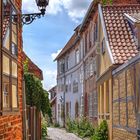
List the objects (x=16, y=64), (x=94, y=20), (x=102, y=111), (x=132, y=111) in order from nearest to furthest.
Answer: (x=16, y=64), (x=132, y=111), (x=102, y=111), (x=94, y=20)

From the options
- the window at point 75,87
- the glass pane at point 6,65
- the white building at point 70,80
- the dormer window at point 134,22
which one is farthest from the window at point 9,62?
the window at point 75,87

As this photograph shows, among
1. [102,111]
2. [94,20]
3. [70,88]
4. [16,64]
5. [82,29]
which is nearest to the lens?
[16,64]

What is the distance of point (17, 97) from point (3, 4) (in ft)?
6.64

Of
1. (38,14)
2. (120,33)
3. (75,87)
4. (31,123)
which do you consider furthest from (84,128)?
(38,14)

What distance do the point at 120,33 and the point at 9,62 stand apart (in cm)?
1369

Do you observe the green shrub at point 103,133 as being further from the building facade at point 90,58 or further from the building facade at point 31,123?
the building facade at point 90,58

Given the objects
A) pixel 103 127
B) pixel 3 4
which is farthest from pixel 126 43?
pixel 3 4

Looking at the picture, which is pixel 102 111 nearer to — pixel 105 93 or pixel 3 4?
pixel 105 93

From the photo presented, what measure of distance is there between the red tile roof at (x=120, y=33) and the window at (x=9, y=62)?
406 inches

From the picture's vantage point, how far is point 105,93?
21484mm

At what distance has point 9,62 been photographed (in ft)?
22.9

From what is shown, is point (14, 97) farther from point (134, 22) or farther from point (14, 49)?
point (134, 22)

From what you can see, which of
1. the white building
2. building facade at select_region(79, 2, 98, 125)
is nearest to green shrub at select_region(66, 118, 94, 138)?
building facade at select_region(79, 2, 98, 125)

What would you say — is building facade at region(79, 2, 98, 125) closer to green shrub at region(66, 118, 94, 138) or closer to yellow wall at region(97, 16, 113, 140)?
green shrub at region(66, 118, 94, 138)
